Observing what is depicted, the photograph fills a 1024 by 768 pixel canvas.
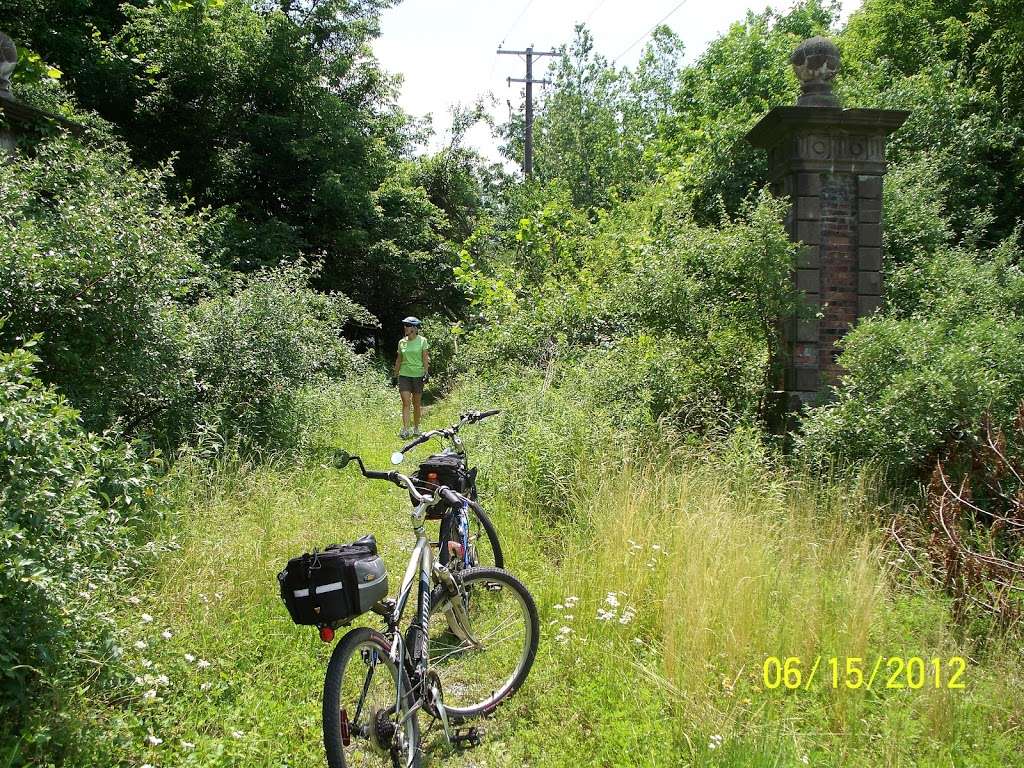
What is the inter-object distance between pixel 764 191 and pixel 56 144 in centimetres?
729

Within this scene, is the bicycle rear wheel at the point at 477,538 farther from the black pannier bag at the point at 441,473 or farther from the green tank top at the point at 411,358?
A: the green tank top at the point at 411,358

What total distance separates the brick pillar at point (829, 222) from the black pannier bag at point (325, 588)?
6.57m

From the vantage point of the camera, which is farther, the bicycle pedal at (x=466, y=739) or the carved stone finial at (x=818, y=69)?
the carved stone finial at (x=818, y=69)

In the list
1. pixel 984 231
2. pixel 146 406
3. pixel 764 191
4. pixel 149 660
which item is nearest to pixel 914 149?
pixel 984 231

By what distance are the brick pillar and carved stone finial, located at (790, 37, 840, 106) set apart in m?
0.02

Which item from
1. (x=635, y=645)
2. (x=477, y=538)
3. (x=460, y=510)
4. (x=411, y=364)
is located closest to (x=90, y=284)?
(x=460, y=510)

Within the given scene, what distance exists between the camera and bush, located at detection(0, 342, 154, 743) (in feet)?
8.92

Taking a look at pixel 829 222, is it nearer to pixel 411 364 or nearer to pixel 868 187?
pixel 868 187

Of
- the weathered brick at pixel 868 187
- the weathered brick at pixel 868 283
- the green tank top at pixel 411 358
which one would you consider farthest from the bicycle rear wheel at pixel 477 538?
the weathered brick at pixel 868 187

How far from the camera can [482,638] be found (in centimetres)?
362

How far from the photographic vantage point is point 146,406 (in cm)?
604

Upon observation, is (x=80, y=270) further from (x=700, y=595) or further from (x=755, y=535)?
(x=755, y=535)

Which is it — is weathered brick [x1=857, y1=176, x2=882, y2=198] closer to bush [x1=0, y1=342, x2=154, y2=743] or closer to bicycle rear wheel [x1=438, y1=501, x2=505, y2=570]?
bicycle rear wheel [x1=438, y1=501, x2=505, y2=570]

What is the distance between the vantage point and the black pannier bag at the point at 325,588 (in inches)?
105
